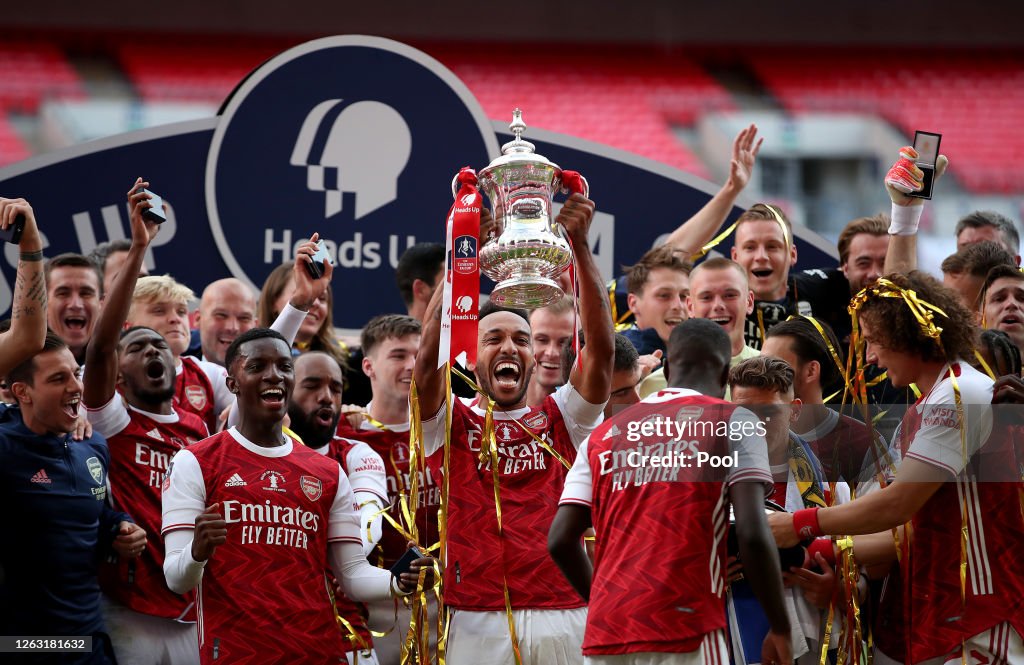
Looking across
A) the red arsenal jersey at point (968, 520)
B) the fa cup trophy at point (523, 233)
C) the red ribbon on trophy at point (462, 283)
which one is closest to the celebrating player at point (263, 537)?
the red ribbon on trophy at point (462, 283)

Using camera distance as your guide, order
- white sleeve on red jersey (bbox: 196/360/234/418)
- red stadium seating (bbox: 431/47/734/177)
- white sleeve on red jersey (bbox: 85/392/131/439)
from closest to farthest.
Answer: white sleeve on red jersey (bbox: 85/392/131/439)
white sleeve on red jersey (bbox: 196/360/234/418)
red stadium seating (bbox: 431/47/734/177)

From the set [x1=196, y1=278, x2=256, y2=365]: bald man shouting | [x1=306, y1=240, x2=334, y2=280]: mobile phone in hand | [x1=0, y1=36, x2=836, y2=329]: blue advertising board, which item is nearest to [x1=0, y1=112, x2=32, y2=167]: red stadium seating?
[x1=0, y1=36, x2=836, y2=329]: blue advertising board

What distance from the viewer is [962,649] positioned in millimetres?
3934

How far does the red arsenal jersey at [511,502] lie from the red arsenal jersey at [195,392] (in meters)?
1.35

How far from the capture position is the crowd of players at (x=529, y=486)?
146 inches

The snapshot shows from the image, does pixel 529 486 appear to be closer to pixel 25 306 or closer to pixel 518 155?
pixel 518 155

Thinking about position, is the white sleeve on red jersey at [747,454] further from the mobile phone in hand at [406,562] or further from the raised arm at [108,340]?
the raised arm at [108,340]

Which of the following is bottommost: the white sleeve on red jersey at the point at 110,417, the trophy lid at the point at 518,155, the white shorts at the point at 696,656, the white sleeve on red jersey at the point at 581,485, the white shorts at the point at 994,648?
the white shorts at the point at 696,656

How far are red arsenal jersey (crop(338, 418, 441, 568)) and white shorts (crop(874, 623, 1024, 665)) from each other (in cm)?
197

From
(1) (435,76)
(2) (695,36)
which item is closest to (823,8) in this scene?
(2) (695,36)

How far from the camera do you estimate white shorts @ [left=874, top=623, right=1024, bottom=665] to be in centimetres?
→ 388

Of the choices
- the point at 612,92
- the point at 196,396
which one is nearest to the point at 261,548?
the point at 196,396

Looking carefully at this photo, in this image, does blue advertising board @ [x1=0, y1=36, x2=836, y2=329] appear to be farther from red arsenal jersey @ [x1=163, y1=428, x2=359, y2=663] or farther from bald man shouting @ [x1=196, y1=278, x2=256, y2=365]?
red arsenal jersey @ [x1=163, y1=428, x2=359, y2=663]

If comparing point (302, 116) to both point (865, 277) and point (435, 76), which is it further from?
point (865, 277)
